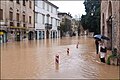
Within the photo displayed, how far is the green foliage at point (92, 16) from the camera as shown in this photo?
5394 centimetres

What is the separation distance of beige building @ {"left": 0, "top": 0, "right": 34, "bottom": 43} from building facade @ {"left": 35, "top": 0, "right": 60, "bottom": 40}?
3.95 m

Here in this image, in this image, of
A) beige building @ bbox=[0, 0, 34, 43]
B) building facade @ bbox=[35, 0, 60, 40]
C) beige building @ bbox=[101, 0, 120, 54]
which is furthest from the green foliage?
beige building @ bbox=[101, 0, 120, 54]

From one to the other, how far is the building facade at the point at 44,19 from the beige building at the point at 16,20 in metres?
3.95

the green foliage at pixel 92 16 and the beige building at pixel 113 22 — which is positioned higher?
the green foliage at pixel 92 16

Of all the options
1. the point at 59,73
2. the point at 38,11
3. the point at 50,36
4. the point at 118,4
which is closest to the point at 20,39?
the point at 38,11

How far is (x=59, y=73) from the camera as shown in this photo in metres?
11.8

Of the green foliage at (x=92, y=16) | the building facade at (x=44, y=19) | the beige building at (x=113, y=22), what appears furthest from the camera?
the building facade at (x=44, y=19)

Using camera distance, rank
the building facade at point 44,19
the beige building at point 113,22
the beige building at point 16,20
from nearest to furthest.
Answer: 1. the beige building at point 113,22
2. the beige building at point 16,20
3. the building facade at point 44,19

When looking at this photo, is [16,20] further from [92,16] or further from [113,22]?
[113,22]

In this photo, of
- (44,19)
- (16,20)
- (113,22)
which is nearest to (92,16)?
(44,19)

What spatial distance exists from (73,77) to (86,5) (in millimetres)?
48954

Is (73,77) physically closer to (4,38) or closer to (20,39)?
(4,38)

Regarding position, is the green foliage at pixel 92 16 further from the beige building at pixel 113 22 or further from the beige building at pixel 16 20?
the beige building at pixel 113 22

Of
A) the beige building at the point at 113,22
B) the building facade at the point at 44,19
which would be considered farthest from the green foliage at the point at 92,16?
the beige building at the point at 113,22
